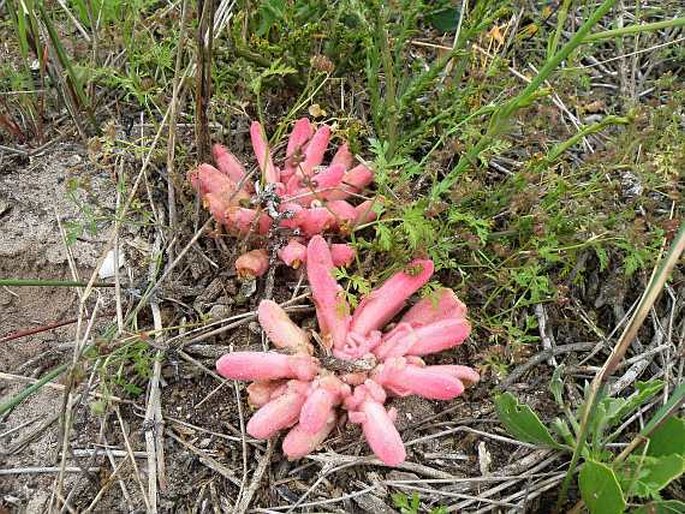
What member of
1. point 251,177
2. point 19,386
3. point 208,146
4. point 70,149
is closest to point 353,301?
point 251,177

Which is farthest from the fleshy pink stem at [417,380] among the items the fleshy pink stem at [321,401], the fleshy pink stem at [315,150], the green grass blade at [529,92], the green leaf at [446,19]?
the green leaf at [446,19]

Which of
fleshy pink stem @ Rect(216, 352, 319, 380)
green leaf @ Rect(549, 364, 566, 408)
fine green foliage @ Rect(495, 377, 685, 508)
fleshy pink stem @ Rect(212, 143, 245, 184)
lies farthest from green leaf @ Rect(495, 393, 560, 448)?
fleshy pink stem @ Rect(212, 143, 245, 184)

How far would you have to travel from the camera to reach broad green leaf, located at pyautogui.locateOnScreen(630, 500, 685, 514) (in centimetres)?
183

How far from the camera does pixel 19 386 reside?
2.27 m

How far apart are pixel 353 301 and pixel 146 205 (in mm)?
888

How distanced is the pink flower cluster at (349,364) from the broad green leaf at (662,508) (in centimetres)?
52

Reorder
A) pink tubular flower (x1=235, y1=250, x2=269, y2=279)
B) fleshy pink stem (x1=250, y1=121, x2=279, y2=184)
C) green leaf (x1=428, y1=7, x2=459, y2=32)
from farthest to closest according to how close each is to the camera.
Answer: green leaf (x1=428, y1=7, x2=459, y2=32), fleshy pink stem (x1=250, y1=121, x2=279, y2=184), pink tubular flower (x1=235, y1=250, x2=269, y2=279)

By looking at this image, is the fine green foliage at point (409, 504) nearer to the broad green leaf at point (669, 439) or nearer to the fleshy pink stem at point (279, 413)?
the fleshy pink stem at point (279, 413)

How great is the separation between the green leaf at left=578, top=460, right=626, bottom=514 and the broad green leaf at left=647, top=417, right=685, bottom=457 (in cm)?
23

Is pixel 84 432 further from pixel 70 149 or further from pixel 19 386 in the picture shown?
pixel 70 149

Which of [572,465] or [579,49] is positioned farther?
[579,49]

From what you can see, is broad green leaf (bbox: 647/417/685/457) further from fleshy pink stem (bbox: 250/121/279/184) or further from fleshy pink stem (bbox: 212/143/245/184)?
fleshy pink stem (bbox: 212/143/245/184)

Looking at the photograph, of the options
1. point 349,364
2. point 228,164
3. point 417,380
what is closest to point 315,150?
point 228,164

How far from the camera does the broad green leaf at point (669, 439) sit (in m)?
1.90
